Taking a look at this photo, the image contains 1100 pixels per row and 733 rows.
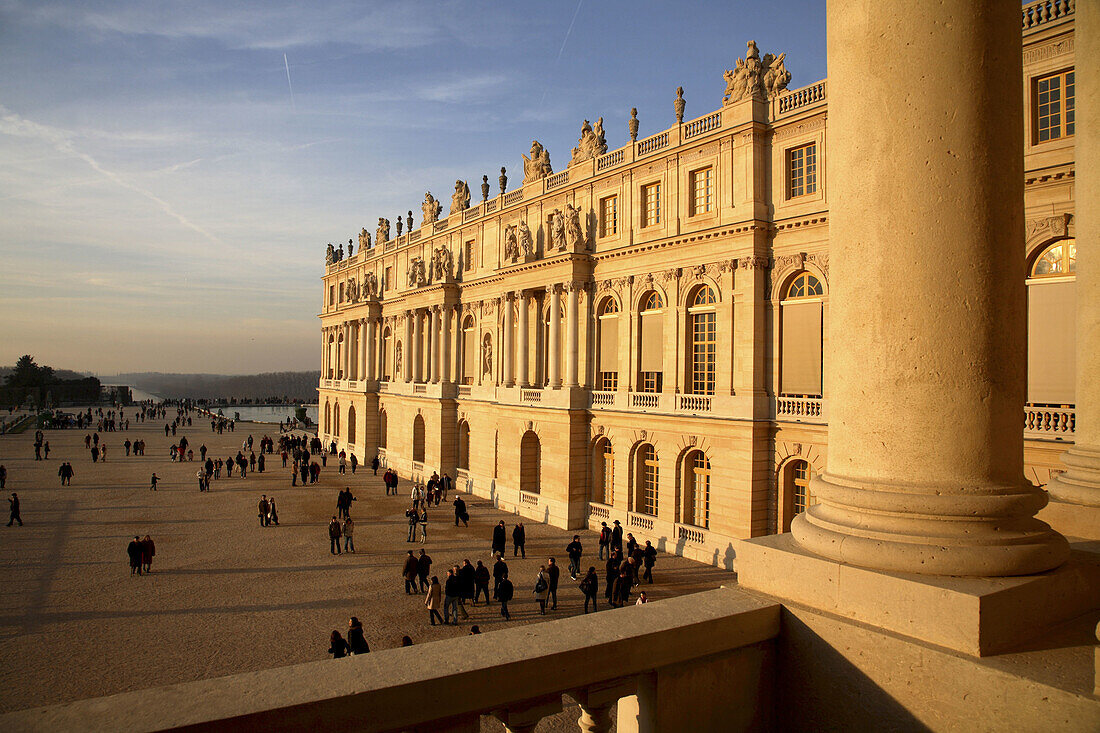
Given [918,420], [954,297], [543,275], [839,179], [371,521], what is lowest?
[371,521]

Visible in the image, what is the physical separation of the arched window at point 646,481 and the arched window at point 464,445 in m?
16.0

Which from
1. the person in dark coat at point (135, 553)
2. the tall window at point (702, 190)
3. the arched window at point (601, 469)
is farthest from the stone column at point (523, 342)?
the person in dark coat at point (135, 553)

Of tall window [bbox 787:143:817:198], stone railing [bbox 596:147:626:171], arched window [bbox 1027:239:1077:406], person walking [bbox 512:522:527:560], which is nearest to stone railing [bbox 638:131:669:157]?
stone railing [bbox 596:147:626:171]

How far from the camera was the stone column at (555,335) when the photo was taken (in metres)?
31.3

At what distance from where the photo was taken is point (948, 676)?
349 cm

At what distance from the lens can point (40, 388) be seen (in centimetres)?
11450

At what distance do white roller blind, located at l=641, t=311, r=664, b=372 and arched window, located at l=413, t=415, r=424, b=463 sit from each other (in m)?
21.6

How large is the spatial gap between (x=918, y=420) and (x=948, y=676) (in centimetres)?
144

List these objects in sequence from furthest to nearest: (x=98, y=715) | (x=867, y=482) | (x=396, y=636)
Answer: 1. (x=396, y=636)
2. (x=867, y=482)
3. (x=98, y=715)

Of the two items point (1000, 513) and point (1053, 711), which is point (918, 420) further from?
point (1053, 711)

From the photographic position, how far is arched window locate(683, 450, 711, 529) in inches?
971

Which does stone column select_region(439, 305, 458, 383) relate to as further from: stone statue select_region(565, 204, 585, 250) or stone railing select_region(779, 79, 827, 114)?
stone railing select_region(779, 79, 827, 114)

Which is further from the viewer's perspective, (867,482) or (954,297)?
(867,482)

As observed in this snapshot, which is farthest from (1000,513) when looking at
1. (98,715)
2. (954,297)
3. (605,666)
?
(98,715)
